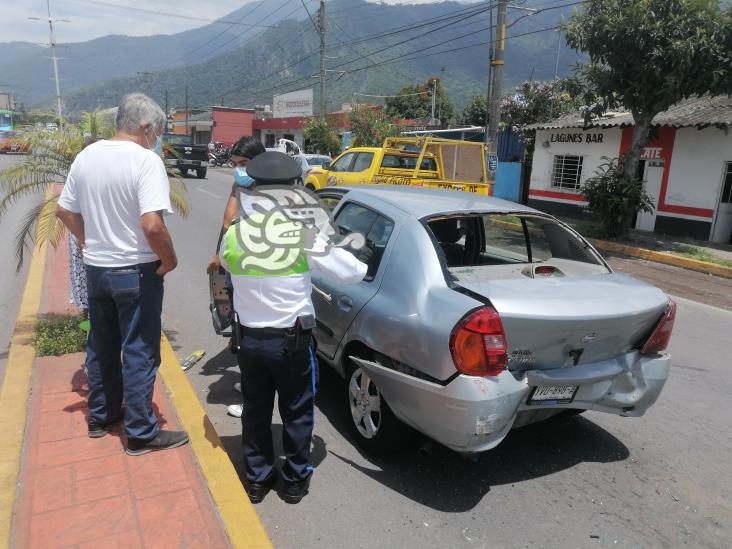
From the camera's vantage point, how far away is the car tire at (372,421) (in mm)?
3141

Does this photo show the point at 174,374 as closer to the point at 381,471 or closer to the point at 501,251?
the point at 381,471

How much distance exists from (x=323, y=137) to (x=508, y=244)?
3038 cm

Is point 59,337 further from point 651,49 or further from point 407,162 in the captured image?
point 651,49

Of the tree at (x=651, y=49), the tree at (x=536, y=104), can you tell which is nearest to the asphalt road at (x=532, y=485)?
the tree at (x=651, y=49)

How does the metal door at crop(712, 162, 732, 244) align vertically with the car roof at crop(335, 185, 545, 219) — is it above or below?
below

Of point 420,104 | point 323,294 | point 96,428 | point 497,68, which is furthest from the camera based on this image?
point 420,104

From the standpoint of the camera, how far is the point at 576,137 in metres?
17.1

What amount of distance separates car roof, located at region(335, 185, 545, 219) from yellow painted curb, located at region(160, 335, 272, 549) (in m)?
1.75

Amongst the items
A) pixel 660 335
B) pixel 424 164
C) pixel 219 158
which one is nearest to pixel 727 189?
pixel 424 164

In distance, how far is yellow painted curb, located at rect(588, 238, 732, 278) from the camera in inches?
406

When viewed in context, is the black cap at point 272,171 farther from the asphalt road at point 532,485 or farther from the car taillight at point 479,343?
the asphalt road at point 532,485

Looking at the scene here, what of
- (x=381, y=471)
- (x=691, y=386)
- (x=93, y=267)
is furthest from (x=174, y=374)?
(x=691, y=386)

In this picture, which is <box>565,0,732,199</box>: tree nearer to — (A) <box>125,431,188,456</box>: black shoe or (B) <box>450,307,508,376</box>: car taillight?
(B) <box>450,307,508,376</box>: car taillight

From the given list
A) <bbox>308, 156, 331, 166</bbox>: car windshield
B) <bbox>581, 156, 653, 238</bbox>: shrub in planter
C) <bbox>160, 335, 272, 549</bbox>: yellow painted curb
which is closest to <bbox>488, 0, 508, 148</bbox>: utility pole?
<bbox>581, 156, 653, 238</bbox>: shrub in planter
